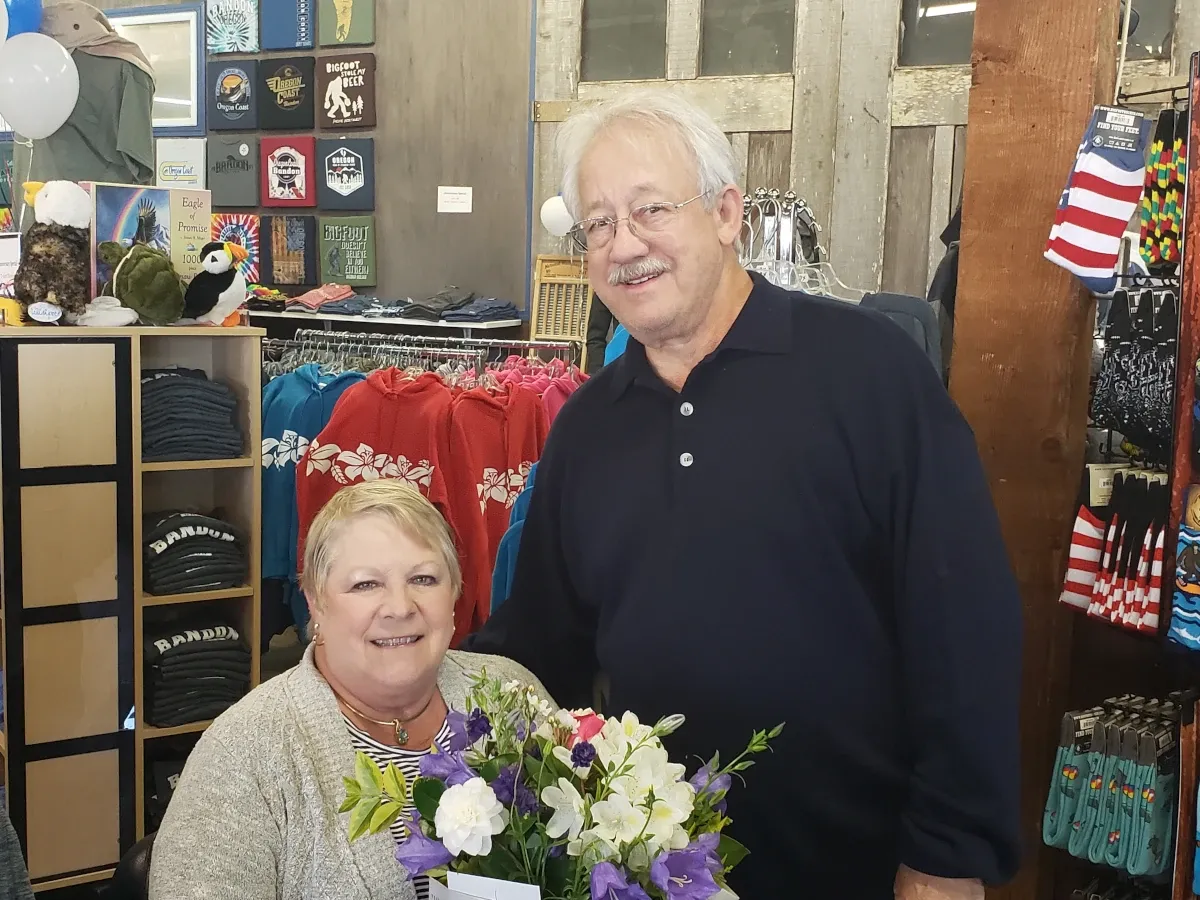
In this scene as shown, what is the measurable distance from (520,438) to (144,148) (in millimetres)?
1640

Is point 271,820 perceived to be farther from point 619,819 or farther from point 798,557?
point 798,557

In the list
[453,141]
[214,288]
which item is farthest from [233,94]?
[214,288]

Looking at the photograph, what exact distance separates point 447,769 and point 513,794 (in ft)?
0.22

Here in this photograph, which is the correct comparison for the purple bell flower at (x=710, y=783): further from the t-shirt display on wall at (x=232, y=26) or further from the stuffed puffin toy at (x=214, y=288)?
the t-shirt display on wall at (x=232, y=26)

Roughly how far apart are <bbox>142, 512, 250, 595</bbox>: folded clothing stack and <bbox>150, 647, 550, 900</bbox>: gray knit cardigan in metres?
1.86

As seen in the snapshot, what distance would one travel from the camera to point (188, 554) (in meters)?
3.30

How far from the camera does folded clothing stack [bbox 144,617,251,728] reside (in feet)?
10.7

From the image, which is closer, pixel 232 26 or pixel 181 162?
pixel 232 26

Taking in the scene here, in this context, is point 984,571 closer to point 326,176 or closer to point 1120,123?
point 1120,123

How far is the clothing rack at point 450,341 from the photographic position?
178 inches

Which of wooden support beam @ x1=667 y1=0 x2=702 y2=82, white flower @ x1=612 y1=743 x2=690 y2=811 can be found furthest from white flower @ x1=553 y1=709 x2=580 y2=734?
wooden support beam @ x1=667 y1=0 x2=702 y2=82

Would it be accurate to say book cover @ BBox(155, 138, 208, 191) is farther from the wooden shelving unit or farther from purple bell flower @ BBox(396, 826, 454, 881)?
purple bell flower @ BBox(396, 826, 454, 881)

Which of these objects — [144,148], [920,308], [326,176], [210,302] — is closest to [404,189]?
[326,176]

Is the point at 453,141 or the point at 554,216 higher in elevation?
the point at 453,141
